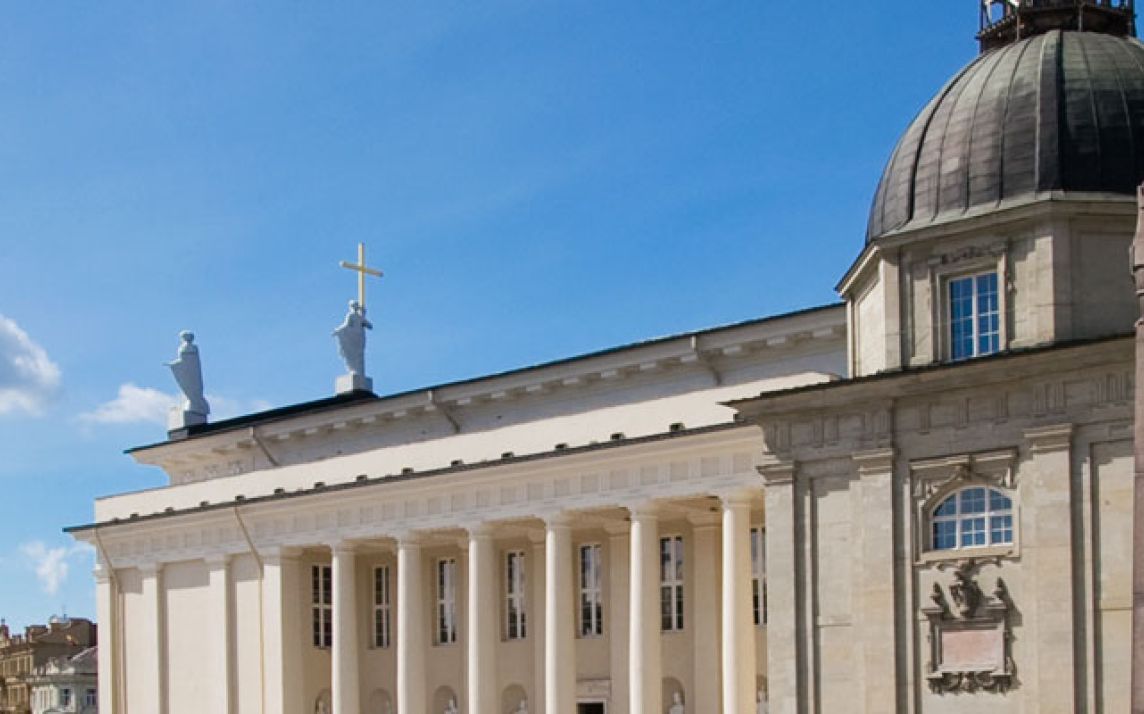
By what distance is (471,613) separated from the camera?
4991 cm

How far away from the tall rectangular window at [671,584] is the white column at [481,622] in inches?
188

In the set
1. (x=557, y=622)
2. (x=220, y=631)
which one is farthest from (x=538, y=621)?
(x=220, y=631)

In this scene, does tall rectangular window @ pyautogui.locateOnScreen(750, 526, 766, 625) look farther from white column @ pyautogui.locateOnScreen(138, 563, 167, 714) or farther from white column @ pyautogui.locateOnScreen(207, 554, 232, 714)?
white column @ pyautogui.locateOnScreen(138, 563, 167, 714)

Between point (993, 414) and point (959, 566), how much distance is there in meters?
2.97

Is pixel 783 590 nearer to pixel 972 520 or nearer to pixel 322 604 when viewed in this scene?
pixel 972 520

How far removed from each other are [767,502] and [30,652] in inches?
5039

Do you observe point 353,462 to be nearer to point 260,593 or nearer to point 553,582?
point 260,593

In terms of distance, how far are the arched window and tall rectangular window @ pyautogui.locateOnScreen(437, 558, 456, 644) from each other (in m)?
22.5

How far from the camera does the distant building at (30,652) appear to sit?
494ft

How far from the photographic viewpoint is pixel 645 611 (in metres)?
45.3

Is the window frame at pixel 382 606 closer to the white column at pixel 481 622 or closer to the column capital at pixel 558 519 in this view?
the white column at pixel 481 622

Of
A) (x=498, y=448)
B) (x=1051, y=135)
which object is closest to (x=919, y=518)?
(x=1051, y=135)

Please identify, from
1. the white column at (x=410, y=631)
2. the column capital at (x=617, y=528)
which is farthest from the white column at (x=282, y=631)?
the column capital at (x=617, y=528)

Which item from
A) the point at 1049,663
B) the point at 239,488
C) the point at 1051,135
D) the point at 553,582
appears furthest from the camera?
the point at 239,488
